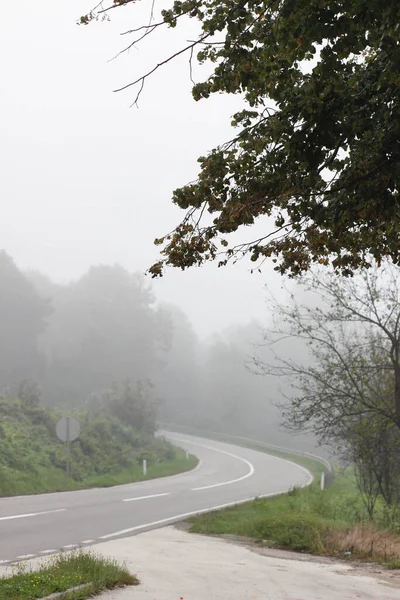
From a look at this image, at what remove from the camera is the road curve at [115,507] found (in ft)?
40.5

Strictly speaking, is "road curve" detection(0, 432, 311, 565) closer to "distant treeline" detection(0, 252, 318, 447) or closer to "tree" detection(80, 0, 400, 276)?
"tree" detection(80, 0, 400, 276)

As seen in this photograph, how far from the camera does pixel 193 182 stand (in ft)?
20.2

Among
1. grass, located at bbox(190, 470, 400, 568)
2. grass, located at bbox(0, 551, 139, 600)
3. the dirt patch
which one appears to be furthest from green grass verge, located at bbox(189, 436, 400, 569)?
grass, located at bbox(0, 551, 139, 600)

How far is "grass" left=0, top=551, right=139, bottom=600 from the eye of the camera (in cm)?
658

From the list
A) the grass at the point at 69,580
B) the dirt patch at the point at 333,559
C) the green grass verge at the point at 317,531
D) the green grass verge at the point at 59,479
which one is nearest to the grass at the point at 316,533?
the green grass verge at the point at 317,531

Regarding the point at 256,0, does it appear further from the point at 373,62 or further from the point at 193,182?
the point at 193,182

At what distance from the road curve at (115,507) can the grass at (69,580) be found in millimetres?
2334

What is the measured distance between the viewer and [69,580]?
7.12 m

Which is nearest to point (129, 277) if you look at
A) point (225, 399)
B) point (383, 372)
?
point (225, 399)

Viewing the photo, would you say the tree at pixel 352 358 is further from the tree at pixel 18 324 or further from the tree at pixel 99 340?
the tree at pixel 99 340

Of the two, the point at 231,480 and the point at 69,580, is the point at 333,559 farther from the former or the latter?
the point at 231,480

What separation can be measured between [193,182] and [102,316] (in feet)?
207

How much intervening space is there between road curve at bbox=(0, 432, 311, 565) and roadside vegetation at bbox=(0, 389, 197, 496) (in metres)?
1.45

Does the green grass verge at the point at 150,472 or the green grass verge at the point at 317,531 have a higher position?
the green grass verge at the point at 317,531
